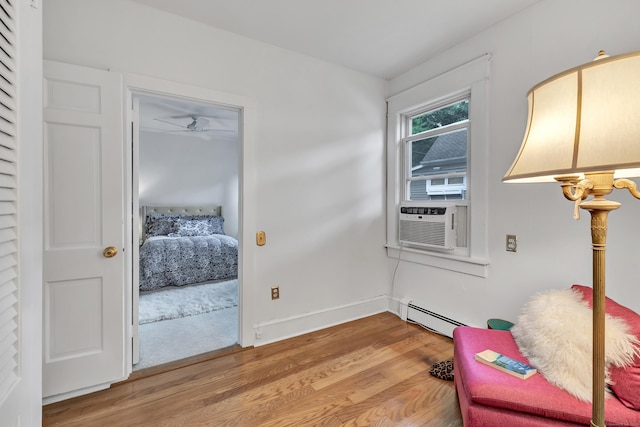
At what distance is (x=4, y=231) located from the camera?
2.54ft

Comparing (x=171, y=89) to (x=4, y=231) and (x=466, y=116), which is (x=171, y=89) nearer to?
(x=4, y=231)

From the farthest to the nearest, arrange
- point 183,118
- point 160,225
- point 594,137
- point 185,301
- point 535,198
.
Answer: point 160,225
point 183,118
point 185,301
point 535,198
point 594,137

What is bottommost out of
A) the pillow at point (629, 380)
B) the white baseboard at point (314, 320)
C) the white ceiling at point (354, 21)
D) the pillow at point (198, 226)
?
the white baseboard at point (314, 320)

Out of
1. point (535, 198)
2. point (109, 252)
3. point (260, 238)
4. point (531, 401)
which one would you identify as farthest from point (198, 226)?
point (531, 401)

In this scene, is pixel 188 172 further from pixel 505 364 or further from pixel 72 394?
pixel 505 364

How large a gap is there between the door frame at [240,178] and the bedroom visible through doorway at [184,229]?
7 centimetres

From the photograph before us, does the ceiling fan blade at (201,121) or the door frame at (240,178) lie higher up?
the ceiling fan blade at (201,121)

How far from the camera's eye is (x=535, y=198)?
208 centimetres

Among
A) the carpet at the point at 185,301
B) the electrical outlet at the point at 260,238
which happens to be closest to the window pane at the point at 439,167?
the electrical outlet at the point at 260,238

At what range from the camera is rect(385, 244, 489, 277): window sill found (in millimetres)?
2418

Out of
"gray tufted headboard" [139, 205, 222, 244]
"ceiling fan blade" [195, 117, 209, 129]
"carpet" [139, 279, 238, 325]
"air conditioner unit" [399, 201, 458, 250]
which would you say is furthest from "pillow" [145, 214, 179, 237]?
"air conditioner unit" [399, 201, 458, 250]

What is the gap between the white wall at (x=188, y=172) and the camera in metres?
5.64

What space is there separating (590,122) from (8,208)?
1.47 m

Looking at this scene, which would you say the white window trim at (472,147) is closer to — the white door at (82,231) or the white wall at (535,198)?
the white wall at (535,198)
